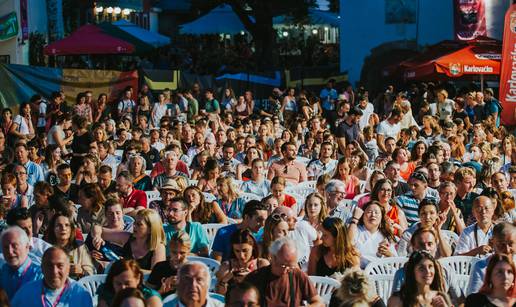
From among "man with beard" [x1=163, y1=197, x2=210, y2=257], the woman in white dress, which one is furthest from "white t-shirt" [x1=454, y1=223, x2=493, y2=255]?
"man with beard" [x1=163, y1=197, x2=210, y2=257]

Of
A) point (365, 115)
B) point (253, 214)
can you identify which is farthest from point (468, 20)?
point (253, 214)

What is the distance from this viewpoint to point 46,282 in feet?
25.4

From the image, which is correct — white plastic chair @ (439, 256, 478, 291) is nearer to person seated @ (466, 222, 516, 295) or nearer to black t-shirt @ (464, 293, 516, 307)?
person seated @ (466, 222, 516, 295)

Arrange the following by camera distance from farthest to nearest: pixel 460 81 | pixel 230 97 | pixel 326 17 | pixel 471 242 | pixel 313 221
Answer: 1. pixel 326 17
2. pixel 460 81
3. pixel 230 97
4. pixel 313 221
5. pixel 471 242

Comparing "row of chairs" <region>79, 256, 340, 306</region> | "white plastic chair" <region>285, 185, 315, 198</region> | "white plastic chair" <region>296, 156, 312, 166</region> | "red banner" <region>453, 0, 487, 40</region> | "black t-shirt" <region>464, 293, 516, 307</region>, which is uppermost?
"red banner" <region>453, 0, 487, 40</region>

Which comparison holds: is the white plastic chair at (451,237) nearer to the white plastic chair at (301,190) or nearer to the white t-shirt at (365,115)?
the white plastic chair at (301,190)

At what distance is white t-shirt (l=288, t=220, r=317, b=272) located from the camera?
10141 millimetres

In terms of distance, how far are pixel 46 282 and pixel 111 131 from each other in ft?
39.4

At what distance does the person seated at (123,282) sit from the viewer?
752 centimetres

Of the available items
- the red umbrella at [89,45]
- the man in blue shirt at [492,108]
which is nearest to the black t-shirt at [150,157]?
the man in blue shirt at [492,108]

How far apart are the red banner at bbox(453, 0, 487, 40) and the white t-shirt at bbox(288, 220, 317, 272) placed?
16.7 m

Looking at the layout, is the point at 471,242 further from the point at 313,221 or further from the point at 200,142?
the point at 200,142

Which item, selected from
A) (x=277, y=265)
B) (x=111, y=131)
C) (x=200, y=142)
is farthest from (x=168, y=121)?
(x=277, y=265)

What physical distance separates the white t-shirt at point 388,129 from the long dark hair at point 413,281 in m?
10.8
